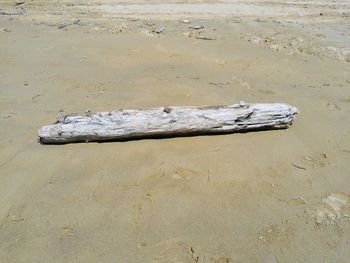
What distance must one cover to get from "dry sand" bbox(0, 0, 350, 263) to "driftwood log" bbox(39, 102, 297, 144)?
0.11 meters

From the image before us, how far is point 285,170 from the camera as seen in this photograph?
3.61 metres

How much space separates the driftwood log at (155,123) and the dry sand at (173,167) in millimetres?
108

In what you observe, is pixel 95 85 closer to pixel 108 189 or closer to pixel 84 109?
pixel 84 109

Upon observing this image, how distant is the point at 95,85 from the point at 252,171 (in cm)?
289

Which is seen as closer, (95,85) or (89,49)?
(95,85)

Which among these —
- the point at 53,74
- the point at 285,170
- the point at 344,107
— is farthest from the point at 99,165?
the point at 344,107

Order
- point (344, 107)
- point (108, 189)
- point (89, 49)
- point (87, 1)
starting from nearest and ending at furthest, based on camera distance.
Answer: point (108, 189) < point (344, 107) < point (89, 49) < point (87, 1)

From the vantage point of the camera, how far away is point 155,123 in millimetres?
3836

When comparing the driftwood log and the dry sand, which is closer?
the dry sand

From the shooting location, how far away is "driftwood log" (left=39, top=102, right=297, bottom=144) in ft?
12.4

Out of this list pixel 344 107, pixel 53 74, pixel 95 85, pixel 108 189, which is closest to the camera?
pixel 108 189

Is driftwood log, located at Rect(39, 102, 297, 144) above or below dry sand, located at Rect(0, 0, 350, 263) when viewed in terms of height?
above

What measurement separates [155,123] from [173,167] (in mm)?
563

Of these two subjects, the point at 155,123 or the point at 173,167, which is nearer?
the point at 173,167
